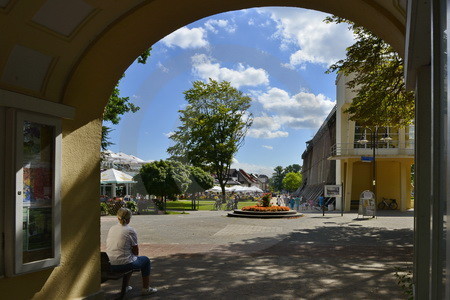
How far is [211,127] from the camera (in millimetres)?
38656

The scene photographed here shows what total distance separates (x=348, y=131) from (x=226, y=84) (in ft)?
43.0

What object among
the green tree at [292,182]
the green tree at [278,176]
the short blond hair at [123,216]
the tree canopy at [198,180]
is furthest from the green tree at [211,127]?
the green tree at [278,176]

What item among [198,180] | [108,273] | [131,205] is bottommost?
[131,205]

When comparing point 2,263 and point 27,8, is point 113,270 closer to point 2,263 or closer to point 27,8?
point 2,263

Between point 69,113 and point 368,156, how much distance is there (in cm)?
2671

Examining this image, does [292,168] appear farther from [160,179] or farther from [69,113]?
[69,113]

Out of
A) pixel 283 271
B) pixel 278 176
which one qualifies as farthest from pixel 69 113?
pixel 278 176

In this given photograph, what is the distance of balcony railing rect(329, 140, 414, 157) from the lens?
29.9m

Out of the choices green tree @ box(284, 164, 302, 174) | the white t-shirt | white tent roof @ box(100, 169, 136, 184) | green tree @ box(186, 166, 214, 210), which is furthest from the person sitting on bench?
green tree @ box(284, 164, 302, 174)

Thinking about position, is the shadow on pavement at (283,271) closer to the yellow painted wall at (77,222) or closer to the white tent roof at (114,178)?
the yellow painted wall at (77,222)

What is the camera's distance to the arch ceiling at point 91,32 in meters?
4.33

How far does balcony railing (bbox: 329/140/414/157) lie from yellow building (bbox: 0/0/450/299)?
2636 centimetres

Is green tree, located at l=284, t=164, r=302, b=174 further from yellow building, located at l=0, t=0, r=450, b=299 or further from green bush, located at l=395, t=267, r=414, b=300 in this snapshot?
yellow building, located at l=0, t=0, r=450, b=299

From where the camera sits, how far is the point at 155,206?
2789 cm
